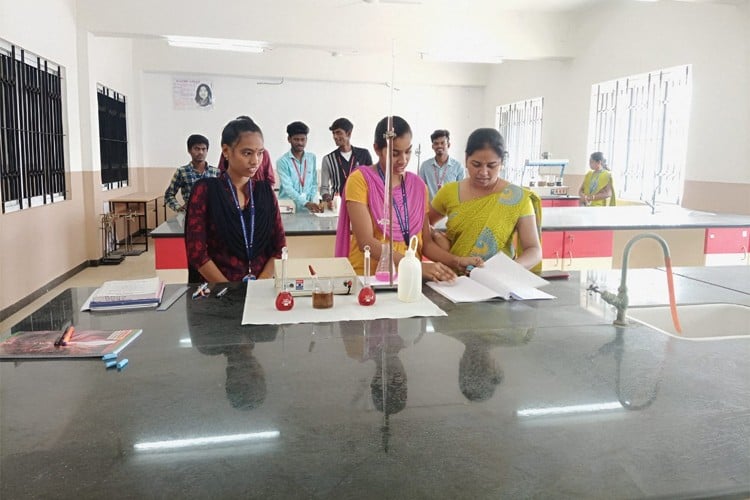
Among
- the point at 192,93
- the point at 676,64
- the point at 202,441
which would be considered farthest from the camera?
the point at 192,93

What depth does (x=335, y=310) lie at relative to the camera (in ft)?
5.36

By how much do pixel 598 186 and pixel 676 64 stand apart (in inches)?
57.7

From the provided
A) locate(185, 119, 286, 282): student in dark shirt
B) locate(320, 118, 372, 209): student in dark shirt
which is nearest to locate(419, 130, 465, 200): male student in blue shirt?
locate(320, 118, 372, 209): student in dark shirt

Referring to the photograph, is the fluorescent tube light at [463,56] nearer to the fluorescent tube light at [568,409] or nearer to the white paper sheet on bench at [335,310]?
the white paper sheet on bench at [335,310]

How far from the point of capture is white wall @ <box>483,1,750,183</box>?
16.7 feet

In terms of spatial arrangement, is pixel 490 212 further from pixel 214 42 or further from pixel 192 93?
pixel 192 93

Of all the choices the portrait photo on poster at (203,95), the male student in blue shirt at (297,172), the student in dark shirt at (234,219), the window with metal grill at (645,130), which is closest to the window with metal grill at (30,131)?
the male student in blue shirt at (297,172)

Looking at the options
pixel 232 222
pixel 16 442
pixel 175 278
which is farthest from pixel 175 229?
pixel 16 442

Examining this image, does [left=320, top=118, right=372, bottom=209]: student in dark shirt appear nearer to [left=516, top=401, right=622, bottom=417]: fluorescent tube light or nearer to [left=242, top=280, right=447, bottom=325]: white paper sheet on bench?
[left=242, top=280, right=447, bottom=325]: white paper sheet on bench

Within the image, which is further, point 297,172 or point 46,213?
point 46,213

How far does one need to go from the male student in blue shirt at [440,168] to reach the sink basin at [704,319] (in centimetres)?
338

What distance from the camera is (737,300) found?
1.89 meters

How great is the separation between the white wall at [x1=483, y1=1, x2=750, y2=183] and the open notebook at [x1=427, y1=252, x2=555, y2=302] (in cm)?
409

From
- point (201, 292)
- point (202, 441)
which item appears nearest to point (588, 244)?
point (201, 292)
